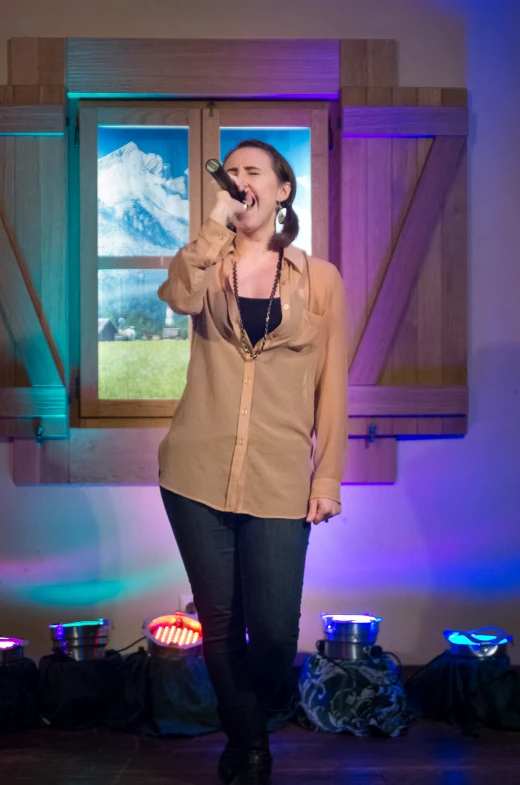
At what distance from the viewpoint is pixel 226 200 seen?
2.36 m

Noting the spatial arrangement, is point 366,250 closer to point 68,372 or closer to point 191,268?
point 68,372

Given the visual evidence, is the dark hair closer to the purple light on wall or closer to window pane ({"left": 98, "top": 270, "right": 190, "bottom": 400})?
window pane ({"left": 98, "top": 270, "right": 190, "bottom": 400})

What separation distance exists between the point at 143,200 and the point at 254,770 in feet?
7.33

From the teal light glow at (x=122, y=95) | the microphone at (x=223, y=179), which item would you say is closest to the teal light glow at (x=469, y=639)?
the microphone at (x=223, y=179)

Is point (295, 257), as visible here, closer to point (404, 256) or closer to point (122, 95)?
point (404, 256)

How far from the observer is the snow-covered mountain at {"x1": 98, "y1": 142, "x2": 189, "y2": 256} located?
3.84 m

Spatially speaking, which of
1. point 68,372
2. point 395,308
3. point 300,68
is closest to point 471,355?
point 395,308

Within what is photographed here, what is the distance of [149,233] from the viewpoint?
12.6ft

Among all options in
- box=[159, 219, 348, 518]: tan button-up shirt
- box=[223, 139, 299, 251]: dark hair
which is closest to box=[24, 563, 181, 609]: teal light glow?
box=[159, 219, 348, 518]: tan button-up shirt

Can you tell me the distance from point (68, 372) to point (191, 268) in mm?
1531

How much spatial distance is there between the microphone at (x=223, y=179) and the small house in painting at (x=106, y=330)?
1.52 metres

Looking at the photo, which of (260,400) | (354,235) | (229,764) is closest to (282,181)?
(260,400)

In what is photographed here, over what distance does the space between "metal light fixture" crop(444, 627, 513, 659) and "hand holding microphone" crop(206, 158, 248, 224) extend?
1831 mm

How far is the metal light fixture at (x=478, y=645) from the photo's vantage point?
337 centimetres
